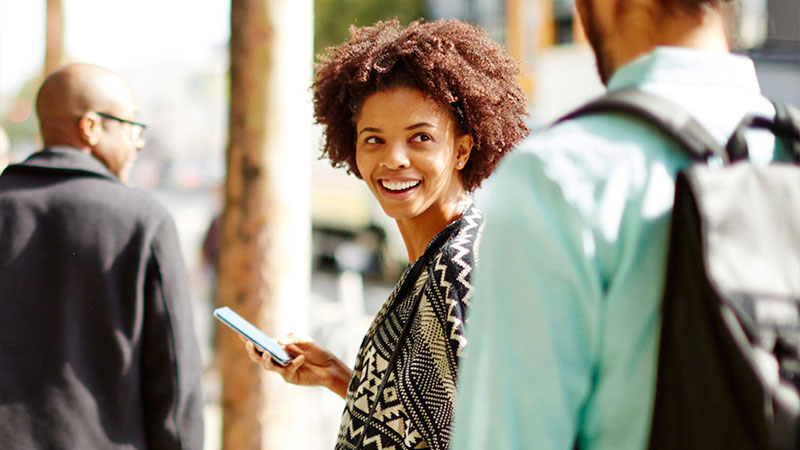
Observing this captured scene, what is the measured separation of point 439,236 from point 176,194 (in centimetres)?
3215

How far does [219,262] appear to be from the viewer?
3502mm

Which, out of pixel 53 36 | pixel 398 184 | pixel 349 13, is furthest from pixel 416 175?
pixel 349 13

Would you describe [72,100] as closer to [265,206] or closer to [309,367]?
[265,206]

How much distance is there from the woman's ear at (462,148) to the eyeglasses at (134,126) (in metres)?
1.41

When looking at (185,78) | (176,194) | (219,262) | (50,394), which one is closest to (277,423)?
(219,262)

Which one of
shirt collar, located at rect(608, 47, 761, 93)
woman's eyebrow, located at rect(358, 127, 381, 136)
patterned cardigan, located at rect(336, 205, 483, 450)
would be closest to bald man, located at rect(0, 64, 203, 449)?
woman's eyebrow, located at rect(358, 127, 381, 136)

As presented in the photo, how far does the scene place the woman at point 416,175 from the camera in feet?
5.73

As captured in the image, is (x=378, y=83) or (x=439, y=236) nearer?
(x=439, y=236)

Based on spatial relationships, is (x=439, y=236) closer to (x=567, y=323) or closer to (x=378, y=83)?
(x=378, y=83)

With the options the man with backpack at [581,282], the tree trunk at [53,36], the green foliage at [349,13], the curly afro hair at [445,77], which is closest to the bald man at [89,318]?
the curly afro hair at [445,77]

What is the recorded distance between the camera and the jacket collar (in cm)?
285

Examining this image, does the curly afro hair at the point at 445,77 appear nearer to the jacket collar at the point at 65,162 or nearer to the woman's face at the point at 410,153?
the woman's face at the point at 410,153

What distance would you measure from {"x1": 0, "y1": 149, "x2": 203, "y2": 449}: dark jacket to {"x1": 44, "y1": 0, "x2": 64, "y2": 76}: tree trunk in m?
3.87

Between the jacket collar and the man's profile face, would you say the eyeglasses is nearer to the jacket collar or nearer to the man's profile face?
the man's profile face
